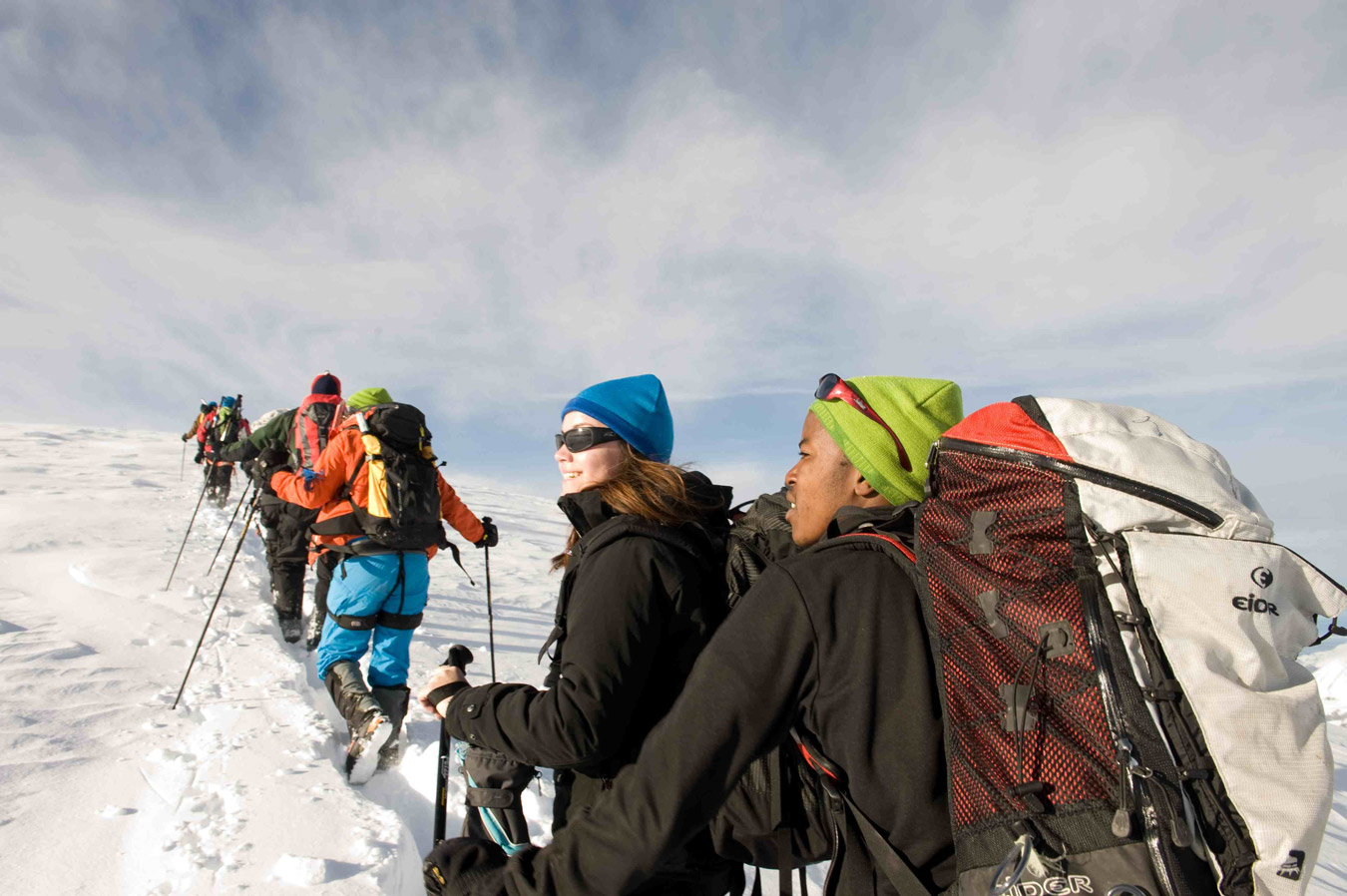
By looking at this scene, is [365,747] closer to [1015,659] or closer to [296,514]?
[296,514]

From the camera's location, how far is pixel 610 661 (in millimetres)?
1530

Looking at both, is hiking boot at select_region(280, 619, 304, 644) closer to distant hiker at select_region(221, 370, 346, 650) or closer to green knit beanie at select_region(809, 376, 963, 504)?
distant hiker at select_region(221, 370, 346, 650)

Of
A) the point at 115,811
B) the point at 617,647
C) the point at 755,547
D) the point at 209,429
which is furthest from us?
the point at 209,429

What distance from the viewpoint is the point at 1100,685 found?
3.23 feet

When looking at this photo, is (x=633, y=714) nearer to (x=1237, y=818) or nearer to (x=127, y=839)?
(x=1237, y=818)

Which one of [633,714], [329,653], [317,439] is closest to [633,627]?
[633,714]

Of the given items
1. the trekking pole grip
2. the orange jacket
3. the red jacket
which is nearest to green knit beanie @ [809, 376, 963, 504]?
the trekking pole grip

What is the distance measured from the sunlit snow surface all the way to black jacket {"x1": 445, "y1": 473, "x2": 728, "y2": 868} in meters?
1.51

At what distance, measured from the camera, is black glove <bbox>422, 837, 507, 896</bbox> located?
139 centimetres

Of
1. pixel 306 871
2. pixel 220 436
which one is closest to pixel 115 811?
pixel 306 871

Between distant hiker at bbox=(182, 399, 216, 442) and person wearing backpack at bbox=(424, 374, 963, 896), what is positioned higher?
distant hiker at bbox=(182, 399, 216, 442)

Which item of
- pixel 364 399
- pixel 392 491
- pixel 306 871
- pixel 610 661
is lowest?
pixel 306 871

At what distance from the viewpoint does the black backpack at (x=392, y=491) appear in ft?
13.1

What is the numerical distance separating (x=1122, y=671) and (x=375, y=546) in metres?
3.94
